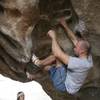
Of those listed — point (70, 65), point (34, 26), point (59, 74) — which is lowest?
point (59, 74)

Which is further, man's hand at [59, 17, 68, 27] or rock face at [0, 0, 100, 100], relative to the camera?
man's hand at [59, 17, 68, 27]

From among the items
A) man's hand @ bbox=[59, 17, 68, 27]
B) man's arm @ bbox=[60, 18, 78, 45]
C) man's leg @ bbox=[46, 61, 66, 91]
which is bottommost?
man's leg @ bbox=[46, 61, 66, 91]

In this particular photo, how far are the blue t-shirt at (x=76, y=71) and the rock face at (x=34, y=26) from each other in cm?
46

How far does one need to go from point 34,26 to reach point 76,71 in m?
0.79

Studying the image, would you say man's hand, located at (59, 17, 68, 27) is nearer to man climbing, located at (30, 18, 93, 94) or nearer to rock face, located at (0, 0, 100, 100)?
rock face, located at (0, 0, 100, 100)

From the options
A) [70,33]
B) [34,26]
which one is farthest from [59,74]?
[34,26]

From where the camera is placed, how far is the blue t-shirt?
192 inches

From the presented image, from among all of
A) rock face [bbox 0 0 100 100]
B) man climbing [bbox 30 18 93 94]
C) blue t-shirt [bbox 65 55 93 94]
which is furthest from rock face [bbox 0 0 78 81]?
blue t-shirt [bbox 65 55 93 94]

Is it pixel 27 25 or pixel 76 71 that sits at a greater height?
pixel 27 25

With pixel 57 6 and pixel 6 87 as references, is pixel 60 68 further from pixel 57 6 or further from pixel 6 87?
pixel 6 87

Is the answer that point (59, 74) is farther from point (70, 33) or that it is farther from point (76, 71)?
point (70, 33)

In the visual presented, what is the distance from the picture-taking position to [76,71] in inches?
194

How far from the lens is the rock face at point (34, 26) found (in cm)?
516

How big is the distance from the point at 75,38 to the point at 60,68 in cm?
44
